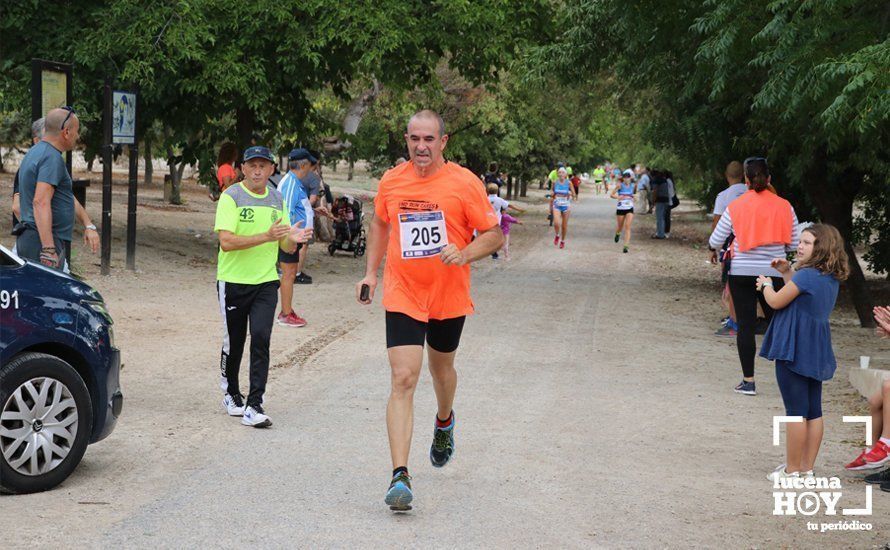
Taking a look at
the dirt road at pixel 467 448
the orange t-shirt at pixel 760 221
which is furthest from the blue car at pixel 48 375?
→ the orange t-shirt at pixel 760 221

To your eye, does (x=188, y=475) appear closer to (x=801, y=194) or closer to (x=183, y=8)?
(x=183, y=8)

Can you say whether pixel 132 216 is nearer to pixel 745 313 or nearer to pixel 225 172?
pixel 225 172

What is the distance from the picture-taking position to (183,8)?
1842 cm

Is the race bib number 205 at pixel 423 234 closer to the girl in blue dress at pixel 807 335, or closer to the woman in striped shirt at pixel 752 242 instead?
the girl in blue dress at pixel 807 335

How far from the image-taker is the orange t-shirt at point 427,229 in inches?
259

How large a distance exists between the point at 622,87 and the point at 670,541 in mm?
23291

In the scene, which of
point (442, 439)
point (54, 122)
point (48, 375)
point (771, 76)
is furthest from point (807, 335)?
point (771, 76)

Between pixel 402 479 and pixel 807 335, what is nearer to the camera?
pixel 402 479

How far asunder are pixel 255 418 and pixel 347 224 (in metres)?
16.1

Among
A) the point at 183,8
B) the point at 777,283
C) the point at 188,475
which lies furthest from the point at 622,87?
the point at 188,475

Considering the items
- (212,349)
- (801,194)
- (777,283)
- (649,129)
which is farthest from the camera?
(649,129)

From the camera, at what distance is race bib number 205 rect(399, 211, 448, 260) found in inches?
258

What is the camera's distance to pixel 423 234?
6.54 meters

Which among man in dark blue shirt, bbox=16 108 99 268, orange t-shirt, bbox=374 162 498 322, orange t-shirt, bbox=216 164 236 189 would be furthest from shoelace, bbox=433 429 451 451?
orange t-shirt, bbox=216 164 236 189
